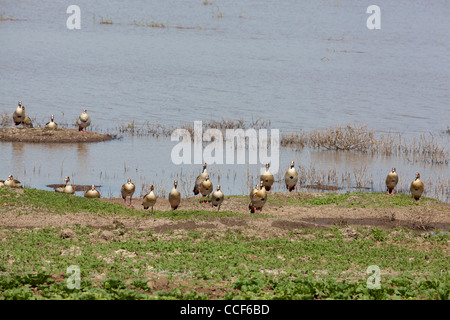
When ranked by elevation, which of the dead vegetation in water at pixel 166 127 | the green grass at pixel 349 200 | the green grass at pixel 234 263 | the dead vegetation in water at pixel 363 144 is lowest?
the green grass at pixel 234 263

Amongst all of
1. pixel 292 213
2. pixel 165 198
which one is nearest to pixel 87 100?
pixel 165 198

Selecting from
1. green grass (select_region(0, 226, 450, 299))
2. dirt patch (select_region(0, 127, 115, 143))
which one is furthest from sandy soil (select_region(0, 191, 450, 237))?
dirt patch (select_region(0, 127, 115, 143))

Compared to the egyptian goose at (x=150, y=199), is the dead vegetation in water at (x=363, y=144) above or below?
above

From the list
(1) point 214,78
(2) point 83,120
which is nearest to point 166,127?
(2) point 83,120

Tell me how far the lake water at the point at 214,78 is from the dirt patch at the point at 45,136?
29.1 inches

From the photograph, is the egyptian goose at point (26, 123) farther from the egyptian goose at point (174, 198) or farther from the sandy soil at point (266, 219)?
the egyptian goose at point (174, 198)

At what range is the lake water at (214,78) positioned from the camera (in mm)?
30606

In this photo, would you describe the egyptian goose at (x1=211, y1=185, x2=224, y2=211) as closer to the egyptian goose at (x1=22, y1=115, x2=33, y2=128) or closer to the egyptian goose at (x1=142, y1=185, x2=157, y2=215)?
the egyptian goose at (x1=142, y1=185, x2=157, y2=215)

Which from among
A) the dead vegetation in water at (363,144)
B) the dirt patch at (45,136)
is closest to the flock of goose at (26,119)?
the dirt patch at (45,136)

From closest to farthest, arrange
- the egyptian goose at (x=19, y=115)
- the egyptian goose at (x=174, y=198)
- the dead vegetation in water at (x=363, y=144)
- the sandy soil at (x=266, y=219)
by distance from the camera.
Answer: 1. the sandy soil at (x=266, y=219)
2. the egyptian goose at (x=174, y=198)
3. the egyptian goose at (x=19, y=115)
4. the dead vegetation in water at (x=363, y=144)

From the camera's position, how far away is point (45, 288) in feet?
41.9

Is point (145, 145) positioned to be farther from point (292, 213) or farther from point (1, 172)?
point (292, 213)

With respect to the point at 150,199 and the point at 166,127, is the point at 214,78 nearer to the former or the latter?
the point at 166,127

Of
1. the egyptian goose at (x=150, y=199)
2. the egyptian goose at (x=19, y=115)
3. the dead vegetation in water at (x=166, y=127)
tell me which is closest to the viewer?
the egyptian goose at (x=150, y=199)
